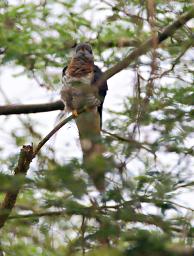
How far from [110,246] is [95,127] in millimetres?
576

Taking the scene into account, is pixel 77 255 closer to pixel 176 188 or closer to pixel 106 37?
pixel 176 188

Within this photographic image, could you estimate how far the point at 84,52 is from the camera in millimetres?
5078

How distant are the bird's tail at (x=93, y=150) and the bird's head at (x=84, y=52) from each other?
7.87 ft

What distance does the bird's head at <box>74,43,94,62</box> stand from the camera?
4914mm

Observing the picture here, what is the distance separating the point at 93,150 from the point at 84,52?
2.88 m

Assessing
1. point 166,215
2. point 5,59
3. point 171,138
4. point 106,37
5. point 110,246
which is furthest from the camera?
point 106,37

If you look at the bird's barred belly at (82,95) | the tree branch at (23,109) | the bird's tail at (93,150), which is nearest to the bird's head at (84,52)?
the tree branch at (23,109)

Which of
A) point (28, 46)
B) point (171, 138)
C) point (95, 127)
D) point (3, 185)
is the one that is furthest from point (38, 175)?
point (28, 46)

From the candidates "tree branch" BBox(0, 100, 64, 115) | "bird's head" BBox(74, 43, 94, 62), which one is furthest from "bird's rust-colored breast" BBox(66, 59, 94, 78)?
"tree branch" BBox(0, 100, 64, 115)

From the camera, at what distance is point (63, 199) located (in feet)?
8.07

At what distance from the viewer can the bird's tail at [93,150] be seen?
2.14m

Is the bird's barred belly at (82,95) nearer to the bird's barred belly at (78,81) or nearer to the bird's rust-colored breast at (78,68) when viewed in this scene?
the bird's barred belly at (78,81)

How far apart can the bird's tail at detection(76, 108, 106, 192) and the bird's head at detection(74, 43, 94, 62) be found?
94.5 inches

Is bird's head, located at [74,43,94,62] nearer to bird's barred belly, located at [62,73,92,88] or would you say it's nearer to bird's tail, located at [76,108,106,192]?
bird's barred belly, located at [62,73,92,88]
